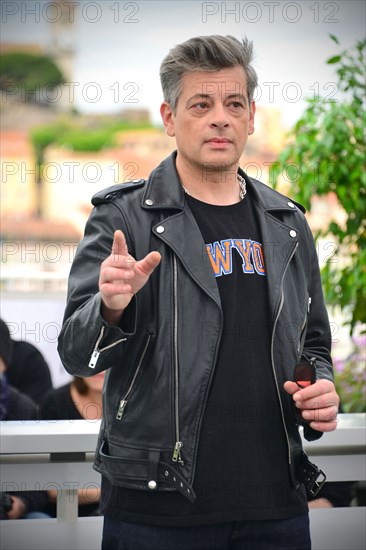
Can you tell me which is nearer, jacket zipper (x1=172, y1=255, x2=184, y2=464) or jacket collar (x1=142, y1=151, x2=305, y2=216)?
jacket zipper (x1=172, y1=255, x2=184, y2=464)

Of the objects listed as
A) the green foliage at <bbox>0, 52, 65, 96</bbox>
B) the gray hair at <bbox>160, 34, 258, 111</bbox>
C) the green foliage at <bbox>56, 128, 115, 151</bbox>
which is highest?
the green foliage at <bbox>0, 52, 65, 96</bbox>

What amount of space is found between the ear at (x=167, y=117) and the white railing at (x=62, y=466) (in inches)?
28.0

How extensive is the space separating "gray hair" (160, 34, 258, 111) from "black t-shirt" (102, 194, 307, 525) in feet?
0.85

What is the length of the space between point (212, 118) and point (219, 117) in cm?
1

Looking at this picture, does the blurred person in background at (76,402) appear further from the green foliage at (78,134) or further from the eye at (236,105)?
the green foliage at (78,134)

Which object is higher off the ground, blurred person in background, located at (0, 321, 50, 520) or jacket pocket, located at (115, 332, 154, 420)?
jacket pocket, located at (115, 332, 154, 420)

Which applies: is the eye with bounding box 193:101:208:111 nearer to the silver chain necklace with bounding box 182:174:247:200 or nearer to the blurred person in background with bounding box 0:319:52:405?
the silver chain necklace with bounding box 182:174:247:200

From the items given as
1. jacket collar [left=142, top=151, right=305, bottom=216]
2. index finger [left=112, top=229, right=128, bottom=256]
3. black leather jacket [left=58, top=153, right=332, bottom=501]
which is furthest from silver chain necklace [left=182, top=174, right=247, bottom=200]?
index finger [left=112, top=229, right=128, bottom=256]

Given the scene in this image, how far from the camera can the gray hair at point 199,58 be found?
141 cm

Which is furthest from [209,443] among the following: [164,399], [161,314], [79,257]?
[79,257]

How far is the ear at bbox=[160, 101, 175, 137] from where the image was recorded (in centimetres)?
147

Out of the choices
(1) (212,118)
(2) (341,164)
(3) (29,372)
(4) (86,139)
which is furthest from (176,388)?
(4) (86,139)

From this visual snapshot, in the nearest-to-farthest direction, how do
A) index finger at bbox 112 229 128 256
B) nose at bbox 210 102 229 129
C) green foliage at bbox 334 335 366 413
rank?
1. index finger at bbox 112 229 128 256
2. nose at bbox 210 102 229 129
3. green foliage at bbox 334 335 366 413

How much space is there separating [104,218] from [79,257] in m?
0.08
